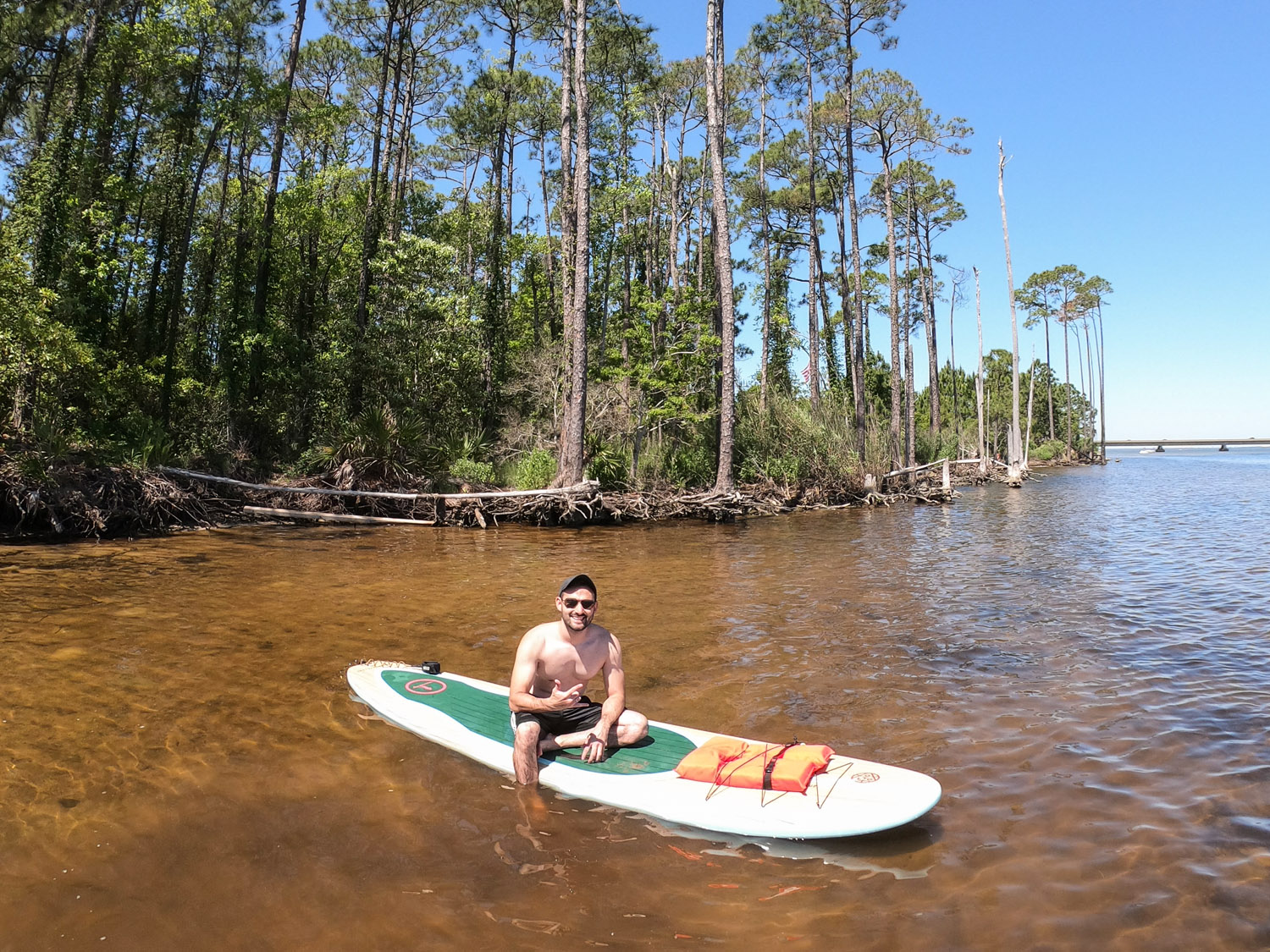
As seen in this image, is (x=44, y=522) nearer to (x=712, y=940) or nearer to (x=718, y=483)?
(x=718, y=483)

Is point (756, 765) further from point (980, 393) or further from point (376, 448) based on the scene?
point (980, 393)

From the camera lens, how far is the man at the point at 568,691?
13.0 feet

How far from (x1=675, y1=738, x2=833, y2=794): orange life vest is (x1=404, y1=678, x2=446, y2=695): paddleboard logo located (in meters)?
1.98

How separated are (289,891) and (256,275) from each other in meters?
20.6

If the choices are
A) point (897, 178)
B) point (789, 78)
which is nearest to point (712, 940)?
point (789, 78)

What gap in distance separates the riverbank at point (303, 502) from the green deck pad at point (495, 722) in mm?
10268

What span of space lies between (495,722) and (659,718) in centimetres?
116

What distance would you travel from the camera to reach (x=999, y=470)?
36625 millimetres

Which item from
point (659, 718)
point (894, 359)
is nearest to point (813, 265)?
point (894, 359)

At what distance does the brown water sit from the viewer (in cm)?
284

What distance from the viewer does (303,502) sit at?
53.4ft

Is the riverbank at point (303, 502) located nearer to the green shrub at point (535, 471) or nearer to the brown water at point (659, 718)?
the green shrub at point (535, 471)

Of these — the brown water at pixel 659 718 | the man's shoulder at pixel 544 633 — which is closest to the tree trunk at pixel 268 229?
the brown water at pixel 659 718

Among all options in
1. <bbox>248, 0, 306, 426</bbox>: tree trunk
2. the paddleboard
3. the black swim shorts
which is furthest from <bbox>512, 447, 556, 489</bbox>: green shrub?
the black swim shorts
